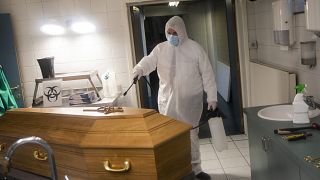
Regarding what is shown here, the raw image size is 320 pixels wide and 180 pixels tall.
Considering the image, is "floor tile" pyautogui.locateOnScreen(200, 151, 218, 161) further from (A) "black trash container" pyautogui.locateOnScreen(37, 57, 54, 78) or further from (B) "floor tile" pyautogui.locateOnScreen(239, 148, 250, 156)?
(A) "black trash container" pyautogui.locateOnScreen(37, 57, 54, 78)

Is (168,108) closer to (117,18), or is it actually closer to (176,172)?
(117,18)

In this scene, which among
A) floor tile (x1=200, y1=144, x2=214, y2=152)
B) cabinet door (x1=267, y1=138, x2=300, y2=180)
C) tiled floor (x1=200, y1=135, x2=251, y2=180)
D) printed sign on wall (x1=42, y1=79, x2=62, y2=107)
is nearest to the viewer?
cabinet door (x1=267, y1=138, x2=300, y2=180)

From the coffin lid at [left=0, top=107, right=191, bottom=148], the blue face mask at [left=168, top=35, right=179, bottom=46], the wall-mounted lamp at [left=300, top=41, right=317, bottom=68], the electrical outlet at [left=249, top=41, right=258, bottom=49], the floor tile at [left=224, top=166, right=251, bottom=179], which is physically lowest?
the floor tile at [left=224, top=166, right=251, bottom=179]

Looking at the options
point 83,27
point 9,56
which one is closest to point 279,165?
point 83,27

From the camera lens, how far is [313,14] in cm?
194

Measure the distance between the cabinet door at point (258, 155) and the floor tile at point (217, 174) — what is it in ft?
2.64

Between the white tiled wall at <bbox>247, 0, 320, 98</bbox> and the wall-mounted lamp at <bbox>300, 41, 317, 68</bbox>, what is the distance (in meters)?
0.04

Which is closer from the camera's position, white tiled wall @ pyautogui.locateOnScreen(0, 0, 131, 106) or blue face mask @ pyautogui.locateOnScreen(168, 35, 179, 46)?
blue face mask @ pyautogui.locateOnScreen(168, 35, 179, 46)

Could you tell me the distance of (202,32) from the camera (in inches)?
327

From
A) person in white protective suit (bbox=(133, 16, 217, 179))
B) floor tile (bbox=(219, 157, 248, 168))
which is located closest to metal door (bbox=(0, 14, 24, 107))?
person in white protective suit (bbox=(133, 16, 217, 179))

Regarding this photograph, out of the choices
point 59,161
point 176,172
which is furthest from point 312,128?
point 59,161

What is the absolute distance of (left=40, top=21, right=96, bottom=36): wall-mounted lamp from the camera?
3803 millimetres

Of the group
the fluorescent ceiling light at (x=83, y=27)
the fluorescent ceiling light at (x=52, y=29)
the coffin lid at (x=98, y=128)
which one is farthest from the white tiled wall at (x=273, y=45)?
the fluorescent ceiling light at (x=52, y=29)

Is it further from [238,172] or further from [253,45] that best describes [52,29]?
[238,172]
